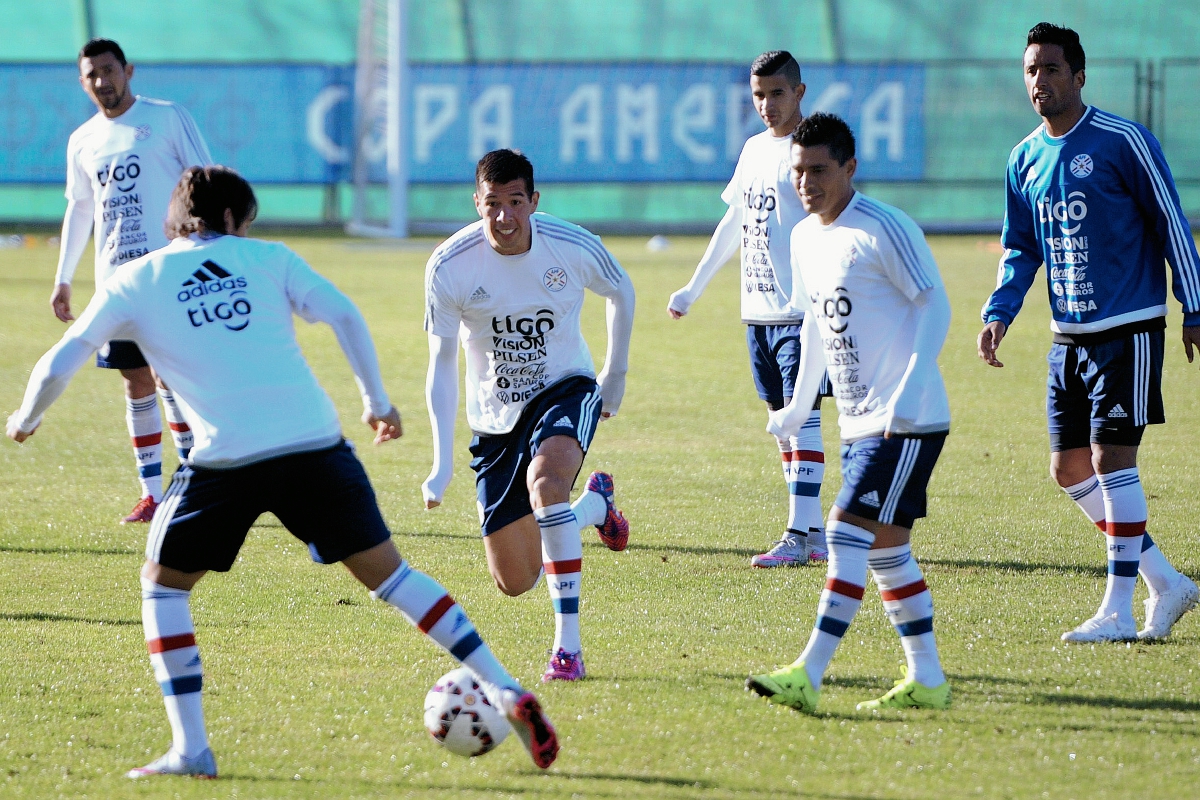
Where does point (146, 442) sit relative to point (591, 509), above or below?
above

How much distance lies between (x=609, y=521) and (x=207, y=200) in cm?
304

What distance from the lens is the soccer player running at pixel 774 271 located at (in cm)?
670

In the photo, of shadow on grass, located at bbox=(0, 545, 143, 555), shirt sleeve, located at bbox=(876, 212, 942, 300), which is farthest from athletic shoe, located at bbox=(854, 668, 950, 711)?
shadow on grass, located at bbox=(0, 545, 143, 555)

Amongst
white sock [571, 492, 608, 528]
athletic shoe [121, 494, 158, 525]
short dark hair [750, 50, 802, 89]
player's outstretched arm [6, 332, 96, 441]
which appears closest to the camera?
player's outstretched arm [6, 332, 96, 441]

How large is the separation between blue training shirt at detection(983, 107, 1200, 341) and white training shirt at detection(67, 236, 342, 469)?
2946 millimetres

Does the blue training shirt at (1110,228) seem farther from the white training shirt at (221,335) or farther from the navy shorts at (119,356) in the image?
the navy shorts at (119,356)

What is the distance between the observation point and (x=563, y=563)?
5121 mm

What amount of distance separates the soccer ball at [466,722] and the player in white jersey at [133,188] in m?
3.84

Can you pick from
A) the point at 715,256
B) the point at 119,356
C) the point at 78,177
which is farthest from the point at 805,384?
the point at 78,177

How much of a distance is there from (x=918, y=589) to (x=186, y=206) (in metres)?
2.55

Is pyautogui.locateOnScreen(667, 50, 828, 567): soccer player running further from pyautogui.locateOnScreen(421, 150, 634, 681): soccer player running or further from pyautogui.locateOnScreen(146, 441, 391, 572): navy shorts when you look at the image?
pyautogui.locateOnScreen(146, 441, 391, 572): navy shorts

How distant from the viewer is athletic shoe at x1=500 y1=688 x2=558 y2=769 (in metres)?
4.03

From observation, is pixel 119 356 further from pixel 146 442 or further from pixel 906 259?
pixel 906 259

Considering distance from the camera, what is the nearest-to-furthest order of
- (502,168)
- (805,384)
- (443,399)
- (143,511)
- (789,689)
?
(789,689) < (805,384) < (502,168) < (443,399) < (143,511)
